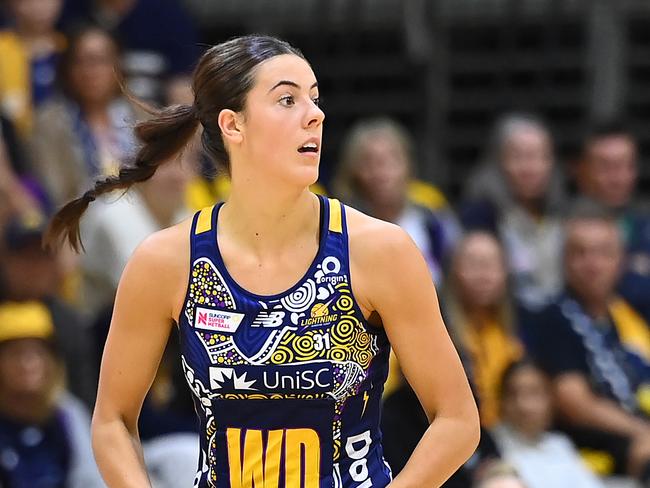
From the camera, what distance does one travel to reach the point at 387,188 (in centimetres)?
711

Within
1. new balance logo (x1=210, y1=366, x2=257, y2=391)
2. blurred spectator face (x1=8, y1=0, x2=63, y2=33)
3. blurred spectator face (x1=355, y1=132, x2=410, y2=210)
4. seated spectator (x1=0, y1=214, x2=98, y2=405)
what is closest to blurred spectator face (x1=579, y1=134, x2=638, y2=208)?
blurred spectator face (x1=355, y1=132, x2=410, y2=210)

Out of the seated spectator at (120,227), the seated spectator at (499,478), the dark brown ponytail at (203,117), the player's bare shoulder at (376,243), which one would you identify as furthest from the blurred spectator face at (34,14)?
the player's bare shoulder at (376,243)

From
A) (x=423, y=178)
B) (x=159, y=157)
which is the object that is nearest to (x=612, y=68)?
(x=423, y=178)

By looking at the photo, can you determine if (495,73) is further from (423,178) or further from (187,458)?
(187,458)

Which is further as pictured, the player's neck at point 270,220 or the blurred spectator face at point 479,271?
the blurred spectator face at point 479,271

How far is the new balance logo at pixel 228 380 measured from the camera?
3113mm

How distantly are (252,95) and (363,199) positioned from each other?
4045mm

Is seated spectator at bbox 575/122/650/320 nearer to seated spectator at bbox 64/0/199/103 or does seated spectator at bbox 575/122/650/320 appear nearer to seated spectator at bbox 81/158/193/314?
seated spectator at bbox 64/0/199/103

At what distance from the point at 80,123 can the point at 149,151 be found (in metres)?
3.63

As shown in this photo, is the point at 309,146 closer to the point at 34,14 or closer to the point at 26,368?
the point at 26,368

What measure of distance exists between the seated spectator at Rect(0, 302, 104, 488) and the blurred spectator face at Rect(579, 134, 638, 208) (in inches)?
134

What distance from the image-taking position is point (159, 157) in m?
3.42

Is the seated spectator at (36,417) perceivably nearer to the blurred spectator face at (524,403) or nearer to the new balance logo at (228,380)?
the blurred spectator face at (524,403)

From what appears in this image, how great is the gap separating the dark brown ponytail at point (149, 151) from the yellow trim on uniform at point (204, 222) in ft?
0.62
